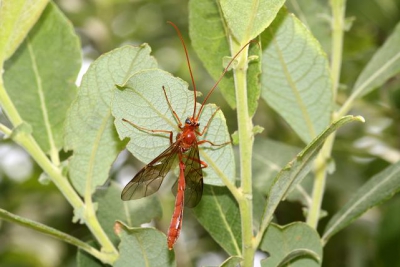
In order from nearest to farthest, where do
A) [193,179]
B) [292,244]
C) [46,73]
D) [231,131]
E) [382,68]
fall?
[292,244], [193,179], [46,73], [382,68], [231,131]

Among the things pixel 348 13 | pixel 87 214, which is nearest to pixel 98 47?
pixel 348 13

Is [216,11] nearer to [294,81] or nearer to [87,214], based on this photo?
[294,81]

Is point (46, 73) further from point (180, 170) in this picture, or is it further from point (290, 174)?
point (290, 174)

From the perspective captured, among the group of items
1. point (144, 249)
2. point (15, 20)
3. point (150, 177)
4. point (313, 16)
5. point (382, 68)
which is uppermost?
point (313, 16)

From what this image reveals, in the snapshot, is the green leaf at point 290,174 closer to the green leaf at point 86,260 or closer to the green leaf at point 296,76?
the green leaf at point 296,76

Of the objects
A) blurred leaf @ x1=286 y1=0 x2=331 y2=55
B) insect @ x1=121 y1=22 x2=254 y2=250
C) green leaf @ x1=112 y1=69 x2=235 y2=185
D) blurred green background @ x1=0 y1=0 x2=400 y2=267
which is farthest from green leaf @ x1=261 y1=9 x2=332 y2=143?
blurred green background @ x1=0 y1=0 x2=400 y2=267

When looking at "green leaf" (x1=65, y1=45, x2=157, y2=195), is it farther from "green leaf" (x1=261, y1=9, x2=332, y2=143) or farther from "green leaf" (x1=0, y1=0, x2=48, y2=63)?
"green leaf" (x1=261, y1=9, x2=332, y2=143)

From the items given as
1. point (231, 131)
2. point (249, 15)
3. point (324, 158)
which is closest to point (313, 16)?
point (324, 158)
